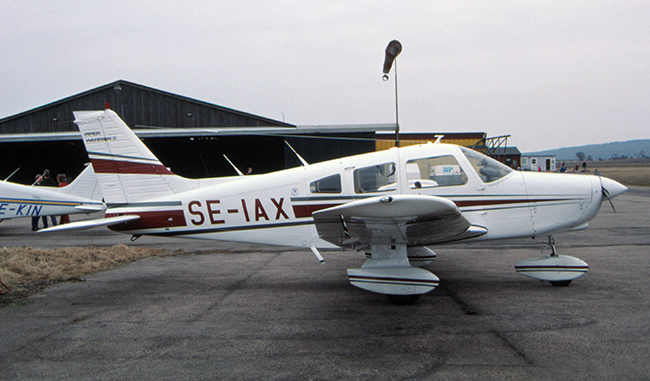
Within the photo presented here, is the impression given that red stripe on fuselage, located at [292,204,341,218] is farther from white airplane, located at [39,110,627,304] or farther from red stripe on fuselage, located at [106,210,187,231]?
red stripe on fuselage, located at [106,210,187,231]

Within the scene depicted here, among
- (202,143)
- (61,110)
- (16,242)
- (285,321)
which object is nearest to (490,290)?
(285,321)

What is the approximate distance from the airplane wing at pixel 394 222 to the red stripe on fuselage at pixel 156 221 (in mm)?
2211

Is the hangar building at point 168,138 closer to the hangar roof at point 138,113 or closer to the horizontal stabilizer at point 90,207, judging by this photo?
the hangar roof at point 138,113

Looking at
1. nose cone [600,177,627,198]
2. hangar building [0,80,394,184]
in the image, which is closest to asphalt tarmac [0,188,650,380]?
nose cone [600,177,627,198]

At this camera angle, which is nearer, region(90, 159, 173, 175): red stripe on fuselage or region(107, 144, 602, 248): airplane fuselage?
region(107, 144, 602, 248): airplane fuselage

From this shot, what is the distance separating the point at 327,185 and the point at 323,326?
2.10 meters

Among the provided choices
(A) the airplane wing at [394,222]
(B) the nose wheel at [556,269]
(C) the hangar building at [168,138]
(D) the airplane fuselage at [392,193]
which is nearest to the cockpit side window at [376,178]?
(D) the airplane fuselage at [392,193]

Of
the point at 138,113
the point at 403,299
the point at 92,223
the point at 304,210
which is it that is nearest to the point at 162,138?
the point at 138,113

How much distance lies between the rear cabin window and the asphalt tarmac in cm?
139

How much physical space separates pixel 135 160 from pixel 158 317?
271cm

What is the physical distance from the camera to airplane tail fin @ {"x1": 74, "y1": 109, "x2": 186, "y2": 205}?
6977mm

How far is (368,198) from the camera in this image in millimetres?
5957

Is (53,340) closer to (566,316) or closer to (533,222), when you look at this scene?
(566,316)

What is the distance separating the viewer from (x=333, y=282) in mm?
6973
